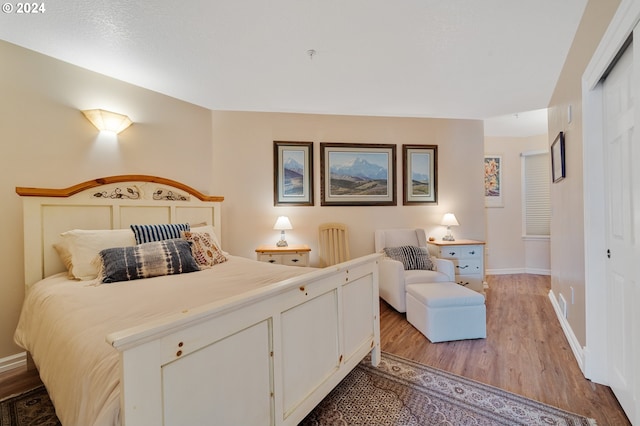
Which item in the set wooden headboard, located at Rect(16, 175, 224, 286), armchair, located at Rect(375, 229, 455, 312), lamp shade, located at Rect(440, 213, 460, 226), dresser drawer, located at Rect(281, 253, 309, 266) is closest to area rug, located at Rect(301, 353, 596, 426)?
armchair, located at Rect(375, 229, 455, 312)

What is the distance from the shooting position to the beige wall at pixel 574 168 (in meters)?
1.79

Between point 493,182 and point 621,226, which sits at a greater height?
point 493,182

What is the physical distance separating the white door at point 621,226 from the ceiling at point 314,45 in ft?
2.49

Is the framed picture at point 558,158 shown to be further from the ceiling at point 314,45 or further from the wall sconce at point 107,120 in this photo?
the wall sconce at point 107,120

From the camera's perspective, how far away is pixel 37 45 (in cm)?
214

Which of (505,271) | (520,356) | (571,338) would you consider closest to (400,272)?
(520,356)

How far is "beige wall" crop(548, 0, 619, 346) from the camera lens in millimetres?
1794

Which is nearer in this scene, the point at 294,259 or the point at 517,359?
the point at 517,359

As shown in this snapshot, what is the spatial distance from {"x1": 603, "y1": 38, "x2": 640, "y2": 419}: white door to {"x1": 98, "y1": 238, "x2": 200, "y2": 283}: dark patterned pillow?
2.69m

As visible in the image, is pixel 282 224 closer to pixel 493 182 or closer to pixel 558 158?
pixel 558 158

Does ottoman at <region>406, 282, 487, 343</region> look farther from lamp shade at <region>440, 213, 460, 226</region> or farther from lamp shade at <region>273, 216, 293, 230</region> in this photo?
lamp shade at <region>273, 216, 293, 230</region>

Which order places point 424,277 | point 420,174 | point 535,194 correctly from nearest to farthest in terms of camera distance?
point 424,277 → point 420,174 → point 535,194

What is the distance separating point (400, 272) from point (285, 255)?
4.50 ft

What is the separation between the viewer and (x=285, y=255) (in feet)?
11.2
